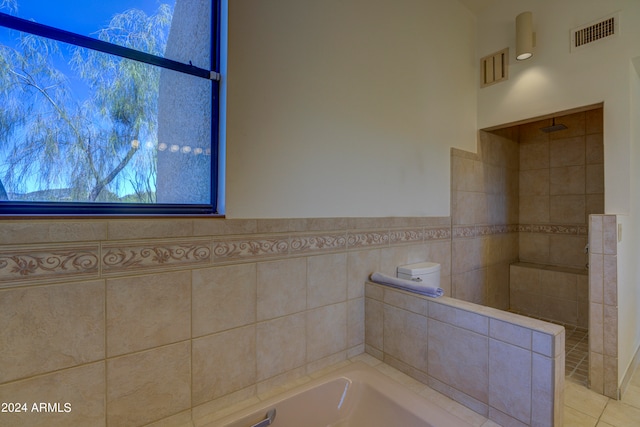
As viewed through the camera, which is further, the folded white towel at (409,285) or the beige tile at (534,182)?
the beige tile at (534,182)

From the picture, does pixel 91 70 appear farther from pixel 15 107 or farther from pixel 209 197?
pixel 209 197

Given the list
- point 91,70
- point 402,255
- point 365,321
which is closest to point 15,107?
point 91,70

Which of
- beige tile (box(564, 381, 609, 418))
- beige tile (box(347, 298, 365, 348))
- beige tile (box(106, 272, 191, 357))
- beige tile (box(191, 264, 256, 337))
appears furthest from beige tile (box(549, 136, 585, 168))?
beige tile (box(106, 272, 191, 357))

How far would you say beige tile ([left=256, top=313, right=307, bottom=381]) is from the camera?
1.44 meters

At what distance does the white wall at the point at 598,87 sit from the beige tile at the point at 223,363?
88.5 inches

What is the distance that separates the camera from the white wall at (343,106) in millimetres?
1407

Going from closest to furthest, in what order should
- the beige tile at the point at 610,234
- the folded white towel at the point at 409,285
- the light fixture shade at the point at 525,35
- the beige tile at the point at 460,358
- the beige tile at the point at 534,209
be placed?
the beige tile at the point at 460,358 < the folded white towel at the point at 409,285 < the beige tile at the point at 610,234 < the light fixture shade at the point at 525,35 < the beige tile at the point at 534,209

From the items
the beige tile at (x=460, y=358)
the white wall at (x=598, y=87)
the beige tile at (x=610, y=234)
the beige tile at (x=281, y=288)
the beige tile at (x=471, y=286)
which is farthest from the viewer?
the beige tile at (x=471, y=286)

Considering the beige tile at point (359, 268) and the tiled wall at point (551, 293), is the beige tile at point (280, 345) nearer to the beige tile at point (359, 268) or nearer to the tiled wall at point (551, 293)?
the beige tile at point (359, 268)

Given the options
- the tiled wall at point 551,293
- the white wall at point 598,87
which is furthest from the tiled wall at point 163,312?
the tiled wall at point 551,293

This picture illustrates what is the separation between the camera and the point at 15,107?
1.04m

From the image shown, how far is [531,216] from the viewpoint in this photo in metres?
3.33

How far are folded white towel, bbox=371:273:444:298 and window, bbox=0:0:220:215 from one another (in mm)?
1070

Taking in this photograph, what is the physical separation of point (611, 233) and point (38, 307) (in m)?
2.85
